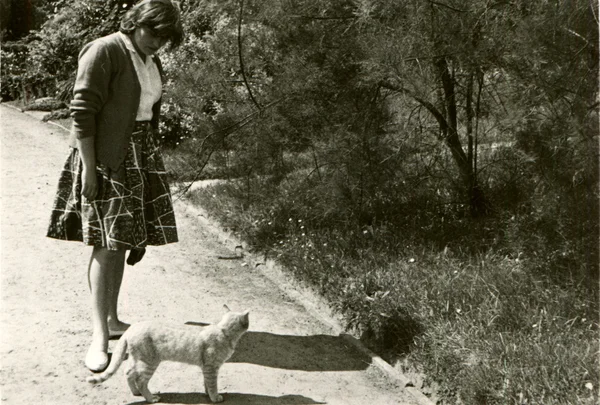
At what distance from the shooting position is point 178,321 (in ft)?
16.7

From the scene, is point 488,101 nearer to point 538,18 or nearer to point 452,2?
point 452,2

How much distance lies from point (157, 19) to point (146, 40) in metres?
0.15

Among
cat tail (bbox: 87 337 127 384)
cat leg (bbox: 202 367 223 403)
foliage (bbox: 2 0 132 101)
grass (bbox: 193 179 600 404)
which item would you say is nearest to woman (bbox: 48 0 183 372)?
cat tail (bbox: 87 337 127 384)

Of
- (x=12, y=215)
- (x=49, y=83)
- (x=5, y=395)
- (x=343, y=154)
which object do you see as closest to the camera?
(x=5, y=395)

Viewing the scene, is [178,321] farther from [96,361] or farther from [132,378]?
[132,378]

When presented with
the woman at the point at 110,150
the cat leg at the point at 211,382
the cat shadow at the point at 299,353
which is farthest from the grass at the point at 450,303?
the woman at the point at 110,150

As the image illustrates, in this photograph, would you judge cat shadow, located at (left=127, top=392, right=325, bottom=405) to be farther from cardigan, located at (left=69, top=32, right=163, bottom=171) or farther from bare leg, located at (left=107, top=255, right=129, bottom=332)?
cardigan, located at (left=69, top=32, right=163, bottom=171)

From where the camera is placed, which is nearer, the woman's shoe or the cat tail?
the cat tail

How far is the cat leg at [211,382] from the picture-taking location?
3.89 meters

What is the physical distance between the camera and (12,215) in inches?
301

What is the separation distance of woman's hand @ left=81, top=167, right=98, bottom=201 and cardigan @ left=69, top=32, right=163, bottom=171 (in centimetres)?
10

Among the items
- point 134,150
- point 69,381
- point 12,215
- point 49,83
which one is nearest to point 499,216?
point 134,150

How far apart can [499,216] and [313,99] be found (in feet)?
5.76

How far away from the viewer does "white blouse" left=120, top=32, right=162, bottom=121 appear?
14.3 ft
